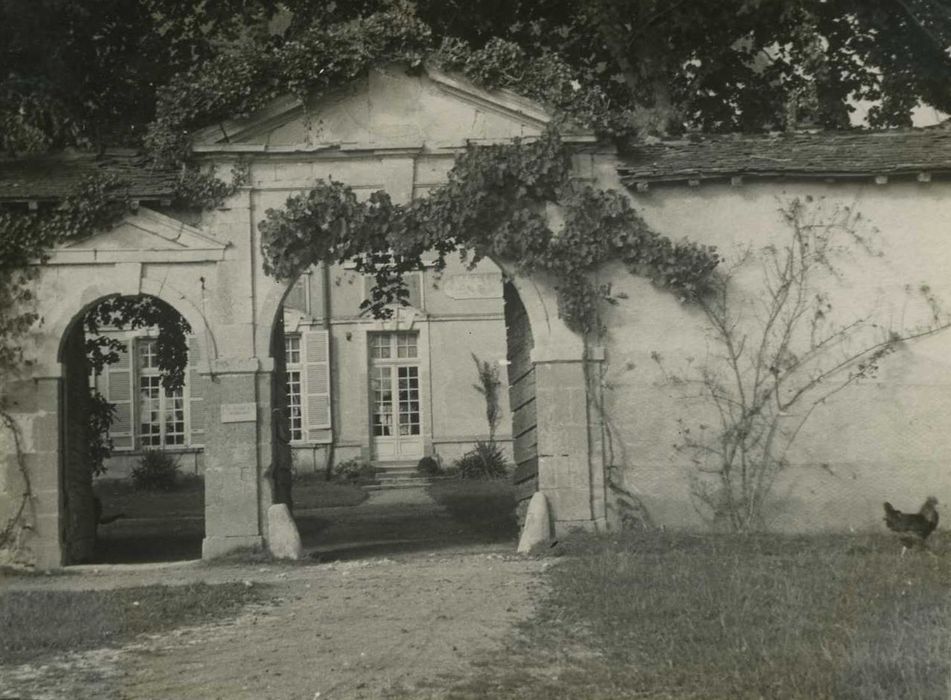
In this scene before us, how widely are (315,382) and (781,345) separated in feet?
43.9

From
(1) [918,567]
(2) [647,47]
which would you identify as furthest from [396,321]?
(1) [918,567]

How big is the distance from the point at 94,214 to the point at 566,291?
4620mm

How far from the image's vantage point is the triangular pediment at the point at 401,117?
1226cm

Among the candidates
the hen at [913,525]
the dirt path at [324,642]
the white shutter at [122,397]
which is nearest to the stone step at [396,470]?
the white shutter at [122,397]

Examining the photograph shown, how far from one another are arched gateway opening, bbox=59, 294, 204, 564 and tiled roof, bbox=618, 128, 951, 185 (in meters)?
5.57

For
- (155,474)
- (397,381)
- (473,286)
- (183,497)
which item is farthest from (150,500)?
(473,286)

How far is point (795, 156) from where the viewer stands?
12.5 metres

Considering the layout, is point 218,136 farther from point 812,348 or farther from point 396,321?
point 396,321

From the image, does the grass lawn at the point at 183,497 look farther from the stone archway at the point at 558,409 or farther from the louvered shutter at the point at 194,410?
the stone archway at the point at 558,409

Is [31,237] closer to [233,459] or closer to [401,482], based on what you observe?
[233,459]

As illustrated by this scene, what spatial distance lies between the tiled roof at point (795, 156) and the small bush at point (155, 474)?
1367 centimetres

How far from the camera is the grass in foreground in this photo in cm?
753

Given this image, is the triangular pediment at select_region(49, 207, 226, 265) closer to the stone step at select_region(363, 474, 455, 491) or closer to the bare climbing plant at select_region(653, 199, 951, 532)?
the bare climbing plant at select_region(653, 199, 951, 532)

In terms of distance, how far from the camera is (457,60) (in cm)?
1212
